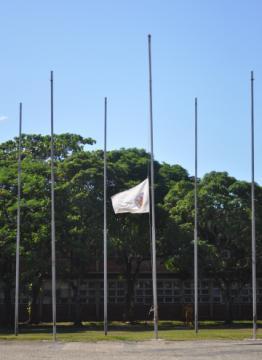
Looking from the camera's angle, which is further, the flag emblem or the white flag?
the flag emblem

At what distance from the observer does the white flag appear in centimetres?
3081

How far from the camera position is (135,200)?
31.2 m

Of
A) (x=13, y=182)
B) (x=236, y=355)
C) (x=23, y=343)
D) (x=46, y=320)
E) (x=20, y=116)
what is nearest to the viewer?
(x=236, y=355)

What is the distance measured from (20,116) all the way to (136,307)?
27.2 m

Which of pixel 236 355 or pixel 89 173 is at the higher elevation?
pixel 89 173

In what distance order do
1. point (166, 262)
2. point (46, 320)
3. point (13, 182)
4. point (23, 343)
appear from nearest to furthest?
point (23, 343)
point (13, 182)
point (166, 262)
point (46, 320)

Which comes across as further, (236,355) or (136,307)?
(136,307)

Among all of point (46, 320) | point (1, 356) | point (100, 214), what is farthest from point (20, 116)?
point (46, 320)

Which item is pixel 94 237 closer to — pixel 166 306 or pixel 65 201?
pixel 65 201

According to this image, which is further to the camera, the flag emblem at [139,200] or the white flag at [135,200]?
the flag emblem at [139,200]

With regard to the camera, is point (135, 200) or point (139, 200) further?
point (135, 200)

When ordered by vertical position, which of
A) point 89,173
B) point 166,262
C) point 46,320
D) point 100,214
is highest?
point 89,173

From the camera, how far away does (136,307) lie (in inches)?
2229

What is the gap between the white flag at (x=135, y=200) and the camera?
30.8 meters
